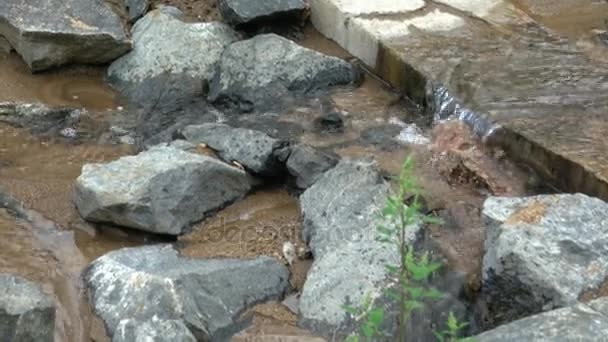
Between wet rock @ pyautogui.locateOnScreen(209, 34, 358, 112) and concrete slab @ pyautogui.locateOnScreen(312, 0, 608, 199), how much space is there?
24 centimetres

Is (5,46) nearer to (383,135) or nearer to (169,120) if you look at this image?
(169,120)

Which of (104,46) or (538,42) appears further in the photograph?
(104,46)

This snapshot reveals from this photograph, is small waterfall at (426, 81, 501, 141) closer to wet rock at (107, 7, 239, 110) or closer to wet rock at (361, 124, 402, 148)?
wet rock at (361, 124, 402, 148)

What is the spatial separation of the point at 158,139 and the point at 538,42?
1.76m

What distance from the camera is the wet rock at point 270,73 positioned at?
4.87 meters

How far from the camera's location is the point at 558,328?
2.63m

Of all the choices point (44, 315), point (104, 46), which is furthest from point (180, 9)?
point (44, 315)

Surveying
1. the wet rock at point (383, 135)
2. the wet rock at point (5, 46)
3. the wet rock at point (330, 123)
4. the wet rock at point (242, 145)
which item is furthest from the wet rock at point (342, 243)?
the wet rock at point (5, 46)

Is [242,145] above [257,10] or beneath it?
beneath

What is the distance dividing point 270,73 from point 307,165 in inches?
37.4

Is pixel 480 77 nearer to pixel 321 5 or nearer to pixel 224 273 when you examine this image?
pixel 321 5

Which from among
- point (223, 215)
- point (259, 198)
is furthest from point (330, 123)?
point (223, 215)

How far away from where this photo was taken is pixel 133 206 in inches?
151

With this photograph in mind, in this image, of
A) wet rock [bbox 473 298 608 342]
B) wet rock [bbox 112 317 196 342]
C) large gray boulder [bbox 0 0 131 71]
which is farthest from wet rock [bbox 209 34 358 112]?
wet rock [bbox 473 298 608 342]
